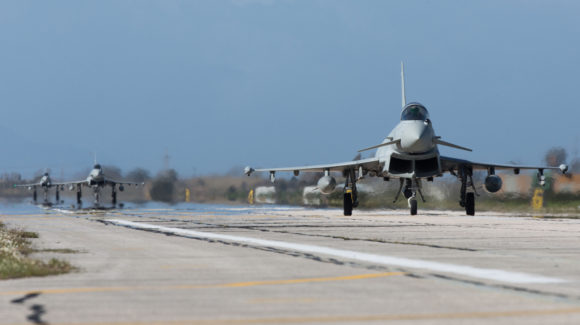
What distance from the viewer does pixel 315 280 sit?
392 inches

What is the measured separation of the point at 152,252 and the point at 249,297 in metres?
7.13

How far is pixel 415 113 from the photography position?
35.4 m

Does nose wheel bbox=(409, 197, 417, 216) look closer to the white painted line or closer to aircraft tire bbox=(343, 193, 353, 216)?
aircraft tire bbox=(343, 193, 353, 216)

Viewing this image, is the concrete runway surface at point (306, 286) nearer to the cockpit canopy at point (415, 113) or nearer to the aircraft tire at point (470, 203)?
the cockpit canopy at point (415, 113)

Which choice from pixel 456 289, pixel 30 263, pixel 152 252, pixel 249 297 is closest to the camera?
pixel 249 297

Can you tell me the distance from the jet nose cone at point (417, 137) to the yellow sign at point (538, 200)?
642cm

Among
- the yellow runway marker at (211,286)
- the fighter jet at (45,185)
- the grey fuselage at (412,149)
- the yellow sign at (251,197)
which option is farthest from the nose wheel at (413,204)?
the fighter jet at (45,185)

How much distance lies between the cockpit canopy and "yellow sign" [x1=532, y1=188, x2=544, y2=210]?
7.04 meters

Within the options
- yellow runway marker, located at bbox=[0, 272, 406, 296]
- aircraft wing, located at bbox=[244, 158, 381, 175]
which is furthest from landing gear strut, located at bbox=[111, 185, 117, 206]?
yellow runway marker, located at bbox=[0, 272, 406, 296]

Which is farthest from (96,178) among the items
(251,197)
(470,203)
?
(470,203)

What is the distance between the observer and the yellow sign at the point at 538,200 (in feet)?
124

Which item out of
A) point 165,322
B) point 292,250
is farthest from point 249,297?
point 292,250

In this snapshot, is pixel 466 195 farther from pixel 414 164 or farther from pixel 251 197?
pixel 251 197

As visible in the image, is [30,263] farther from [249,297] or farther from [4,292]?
[249,297]
